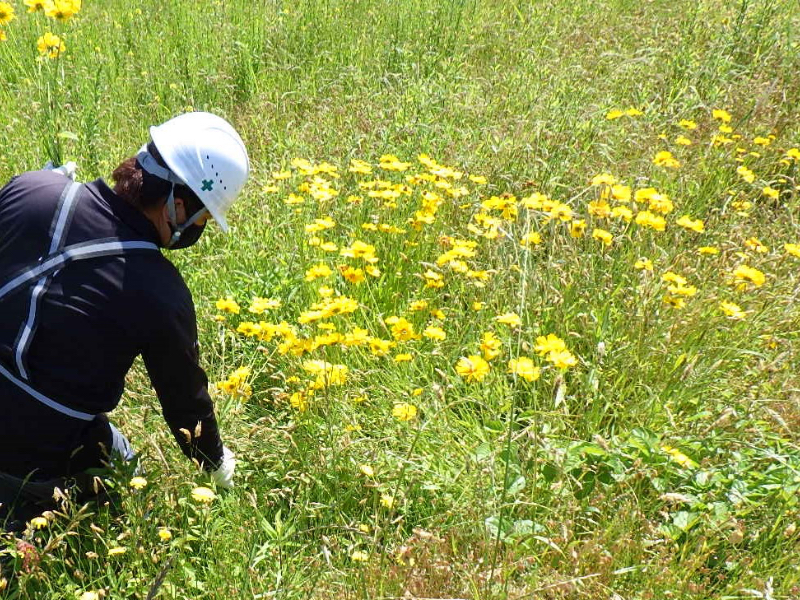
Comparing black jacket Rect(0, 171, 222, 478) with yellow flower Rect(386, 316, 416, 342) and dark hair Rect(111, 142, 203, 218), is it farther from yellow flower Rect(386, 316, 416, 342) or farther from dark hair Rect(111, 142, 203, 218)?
yellow flower Rect(386, 316, 416, 342)

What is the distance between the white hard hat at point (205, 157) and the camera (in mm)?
2055

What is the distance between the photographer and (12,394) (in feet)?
6.70

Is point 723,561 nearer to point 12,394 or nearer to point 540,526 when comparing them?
point 540,526

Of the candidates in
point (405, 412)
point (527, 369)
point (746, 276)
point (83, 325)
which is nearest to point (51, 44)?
point (83, 325)

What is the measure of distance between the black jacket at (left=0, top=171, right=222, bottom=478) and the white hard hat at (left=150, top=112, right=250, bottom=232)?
180 mm

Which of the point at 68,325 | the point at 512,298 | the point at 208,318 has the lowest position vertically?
the point at 208,318

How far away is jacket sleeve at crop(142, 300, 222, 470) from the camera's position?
6.66ft

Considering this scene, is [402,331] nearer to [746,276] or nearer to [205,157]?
[205,157]

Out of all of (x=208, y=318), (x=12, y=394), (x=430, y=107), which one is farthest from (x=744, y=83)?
(x=12, y=394)

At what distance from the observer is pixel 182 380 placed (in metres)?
2.12

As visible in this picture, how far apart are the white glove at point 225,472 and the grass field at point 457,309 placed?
0.05 m

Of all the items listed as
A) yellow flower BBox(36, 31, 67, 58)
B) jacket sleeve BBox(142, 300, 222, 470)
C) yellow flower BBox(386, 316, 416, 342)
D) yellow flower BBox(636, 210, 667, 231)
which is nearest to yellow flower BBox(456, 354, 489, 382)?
yellow flower BBox(386, 316, 416, 342)

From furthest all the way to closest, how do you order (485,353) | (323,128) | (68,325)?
(323,128) < (485,353) < (68,325)

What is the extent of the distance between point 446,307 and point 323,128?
1.77 m
